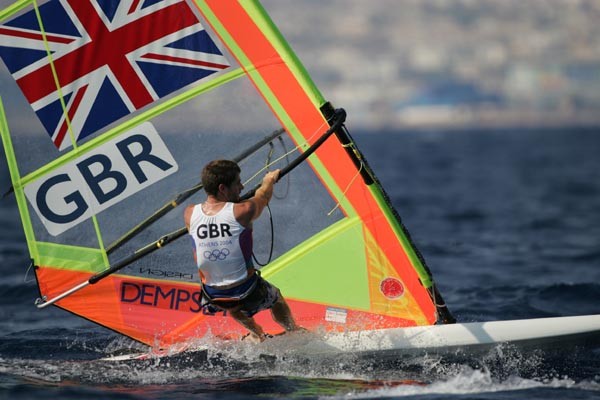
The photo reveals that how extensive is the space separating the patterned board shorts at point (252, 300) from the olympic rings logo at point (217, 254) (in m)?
0.24

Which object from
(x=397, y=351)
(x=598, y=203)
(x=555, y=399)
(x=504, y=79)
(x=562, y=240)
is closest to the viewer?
(x=555, y=399)

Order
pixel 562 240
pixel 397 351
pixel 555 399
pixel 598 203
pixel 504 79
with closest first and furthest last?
1. pixel 555 399
2. pixel 397 351
3. pixel 562 240
4. pixel 598 203
5. pixel 504 79

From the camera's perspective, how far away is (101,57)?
665 centimetres

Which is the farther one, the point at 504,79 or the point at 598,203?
the point at 504,79

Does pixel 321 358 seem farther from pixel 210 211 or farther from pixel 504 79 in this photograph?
pixel 504 79

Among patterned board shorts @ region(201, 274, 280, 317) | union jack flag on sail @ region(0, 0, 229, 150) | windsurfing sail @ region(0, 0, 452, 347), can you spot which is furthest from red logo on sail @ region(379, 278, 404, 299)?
union jack flag on sail @ region(0, 0, 229, 150)

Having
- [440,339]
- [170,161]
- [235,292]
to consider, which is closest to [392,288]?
[440,339]

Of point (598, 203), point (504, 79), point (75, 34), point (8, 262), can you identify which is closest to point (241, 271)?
point (75, 34)

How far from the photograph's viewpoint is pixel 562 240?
47.4 ft

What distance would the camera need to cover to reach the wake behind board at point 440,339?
646 cm

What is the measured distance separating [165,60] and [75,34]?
609 millimetres

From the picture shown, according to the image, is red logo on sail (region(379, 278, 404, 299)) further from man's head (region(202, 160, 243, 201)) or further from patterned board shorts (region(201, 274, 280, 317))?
man's head (region(202, 160, 243, 201))

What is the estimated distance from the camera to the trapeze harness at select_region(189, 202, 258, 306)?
20.0ft

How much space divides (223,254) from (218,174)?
492mm
